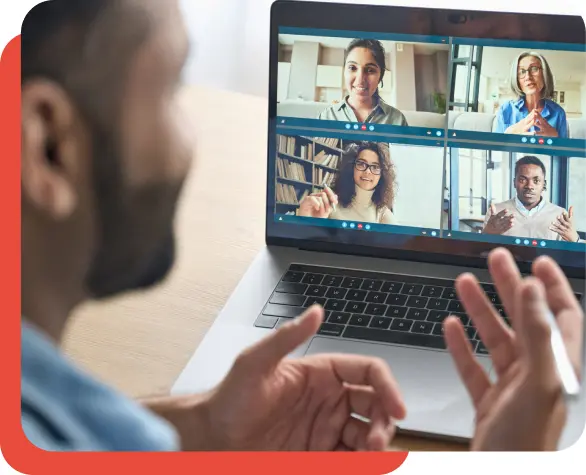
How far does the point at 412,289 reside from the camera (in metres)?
0.81

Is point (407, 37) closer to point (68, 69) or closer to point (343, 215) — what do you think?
point (343, 215)

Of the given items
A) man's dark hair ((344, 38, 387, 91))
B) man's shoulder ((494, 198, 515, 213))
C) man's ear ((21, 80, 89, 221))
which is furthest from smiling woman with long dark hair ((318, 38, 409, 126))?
man's ear ((21, 80, 89, 221))

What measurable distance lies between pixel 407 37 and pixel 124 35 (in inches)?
9.0

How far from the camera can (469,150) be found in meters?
0.78

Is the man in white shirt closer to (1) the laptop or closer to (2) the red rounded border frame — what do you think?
(1) the laptop

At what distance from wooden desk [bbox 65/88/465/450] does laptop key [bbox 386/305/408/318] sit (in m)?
0.11

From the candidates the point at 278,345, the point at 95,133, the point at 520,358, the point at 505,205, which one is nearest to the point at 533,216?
the point at 505,205

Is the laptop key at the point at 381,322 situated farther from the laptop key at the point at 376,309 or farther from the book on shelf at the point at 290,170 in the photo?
the book on shelf at the point at 290,170

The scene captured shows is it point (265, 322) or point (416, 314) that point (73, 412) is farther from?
point (416, 314)

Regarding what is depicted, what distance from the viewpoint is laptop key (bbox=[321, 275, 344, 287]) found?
2.65 feet

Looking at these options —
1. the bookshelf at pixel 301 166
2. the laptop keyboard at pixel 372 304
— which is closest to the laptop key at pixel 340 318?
the laptop keyboard at pixel 372 304

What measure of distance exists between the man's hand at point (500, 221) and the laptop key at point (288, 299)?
0.17 m

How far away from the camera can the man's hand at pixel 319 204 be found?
803mm

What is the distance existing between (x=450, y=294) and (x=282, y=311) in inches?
5.4
